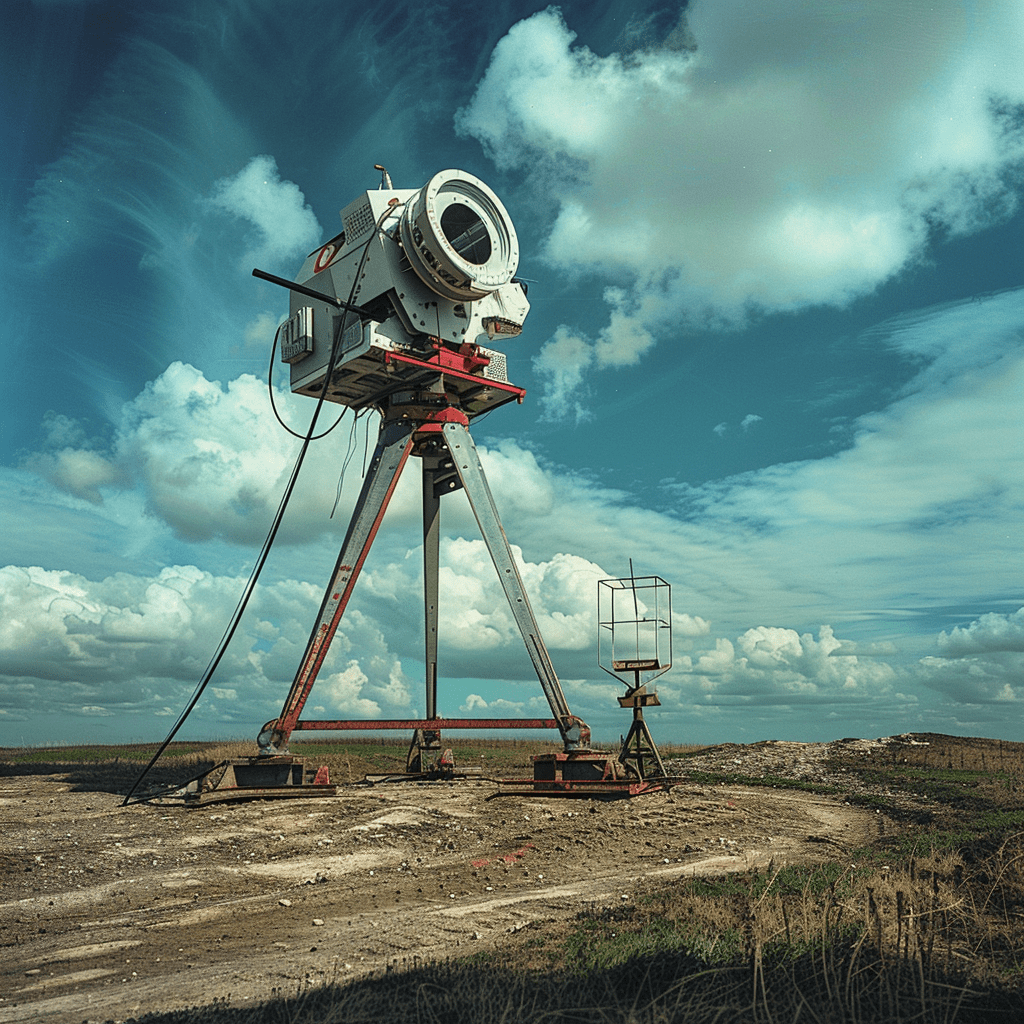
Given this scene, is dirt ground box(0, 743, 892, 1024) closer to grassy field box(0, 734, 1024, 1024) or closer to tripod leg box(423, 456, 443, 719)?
grassy field box(0, 734, 1024, 1024)

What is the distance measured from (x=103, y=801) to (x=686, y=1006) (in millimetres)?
13528

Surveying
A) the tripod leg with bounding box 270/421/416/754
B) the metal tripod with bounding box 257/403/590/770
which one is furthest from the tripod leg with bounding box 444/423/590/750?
the tripod leg with bounding box 270/421/416/754

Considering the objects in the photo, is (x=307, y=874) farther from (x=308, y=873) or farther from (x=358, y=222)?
(x=358, y=222)

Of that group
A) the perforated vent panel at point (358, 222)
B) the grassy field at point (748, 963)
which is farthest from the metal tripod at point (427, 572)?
the grassy field at point (748, 963)

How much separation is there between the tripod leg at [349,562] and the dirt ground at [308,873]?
1.89 meters

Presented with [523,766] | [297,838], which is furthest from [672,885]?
[523,766]

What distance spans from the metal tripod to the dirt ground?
1657 millimetres

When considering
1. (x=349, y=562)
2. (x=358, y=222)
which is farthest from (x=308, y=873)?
(x=358, y=222)

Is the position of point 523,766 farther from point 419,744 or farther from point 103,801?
point 103,801

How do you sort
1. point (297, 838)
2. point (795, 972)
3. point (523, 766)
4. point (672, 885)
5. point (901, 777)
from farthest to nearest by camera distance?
1. point (523, 766)
2. point (901, 777)
3. point (297, 838)
4. point (672, 885)
5. point (795, 972)

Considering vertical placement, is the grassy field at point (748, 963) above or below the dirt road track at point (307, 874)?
above

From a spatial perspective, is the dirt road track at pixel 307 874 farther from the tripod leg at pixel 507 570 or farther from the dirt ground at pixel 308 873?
the tripod leg at pixel 507 570

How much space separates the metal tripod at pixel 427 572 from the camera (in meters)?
16.0

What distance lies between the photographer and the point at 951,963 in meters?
5.24
